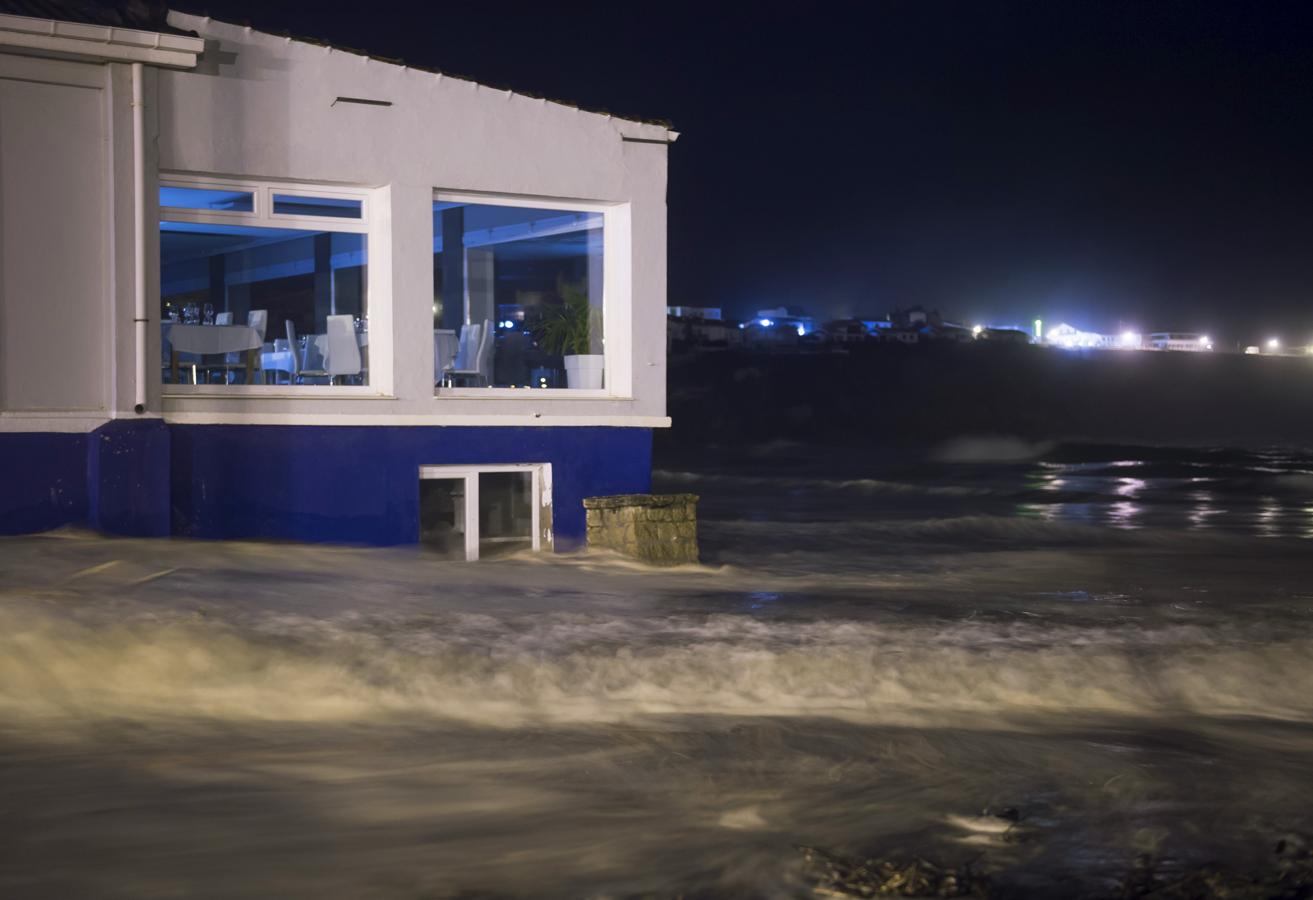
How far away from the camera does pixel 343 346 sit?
13.2m

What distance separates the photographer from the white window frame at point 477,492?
1352 centimetres

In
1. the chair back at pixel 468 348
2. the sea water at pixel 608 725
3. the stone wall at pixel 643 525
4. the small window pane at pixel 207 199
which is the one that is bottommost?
the sea water at pixel 608 725

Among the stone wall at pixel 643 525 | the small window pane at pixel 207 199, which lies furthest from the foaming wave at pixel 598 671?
the small window pane at pixel 207 199

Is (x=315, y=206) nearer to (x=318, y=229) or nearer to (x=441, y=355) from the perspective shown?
(x=318, y=229)

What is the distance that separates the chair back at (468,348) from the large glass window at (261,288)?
1028 millimetres

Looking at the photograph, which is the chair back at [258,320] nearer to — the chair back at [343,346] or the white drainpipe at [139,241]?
the chair back at [343,346]

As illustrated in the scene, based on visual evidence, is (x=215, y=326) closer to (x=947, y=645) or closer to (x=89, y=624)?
(x=89, y=624)

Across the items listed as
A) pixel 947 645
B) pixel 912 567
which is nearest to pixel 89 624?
pixel 947 645

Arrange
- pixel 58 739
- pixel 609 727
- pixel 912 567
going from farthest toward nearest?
pixel 912 567
pixel 609 727
pixel 58 739

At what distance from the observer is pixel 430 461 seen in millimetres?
13344

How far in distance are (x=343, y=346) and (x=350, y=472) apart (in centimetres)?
122

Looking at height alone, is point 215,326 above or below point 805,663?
above

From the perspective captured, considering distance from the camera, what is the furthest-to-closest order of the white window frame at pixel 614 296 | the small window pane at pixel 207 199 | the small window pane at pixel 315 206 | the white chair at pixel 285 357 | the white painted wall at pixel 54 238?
the white window frame at pixel 614 296 → the white chair at pixel 285 357 → the small window pane at pixel 315 206 → the small window pane at pixel 207 199 → the white painted wall at pixel 54 238

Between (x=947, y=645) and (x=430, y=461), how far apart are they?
213 inches
